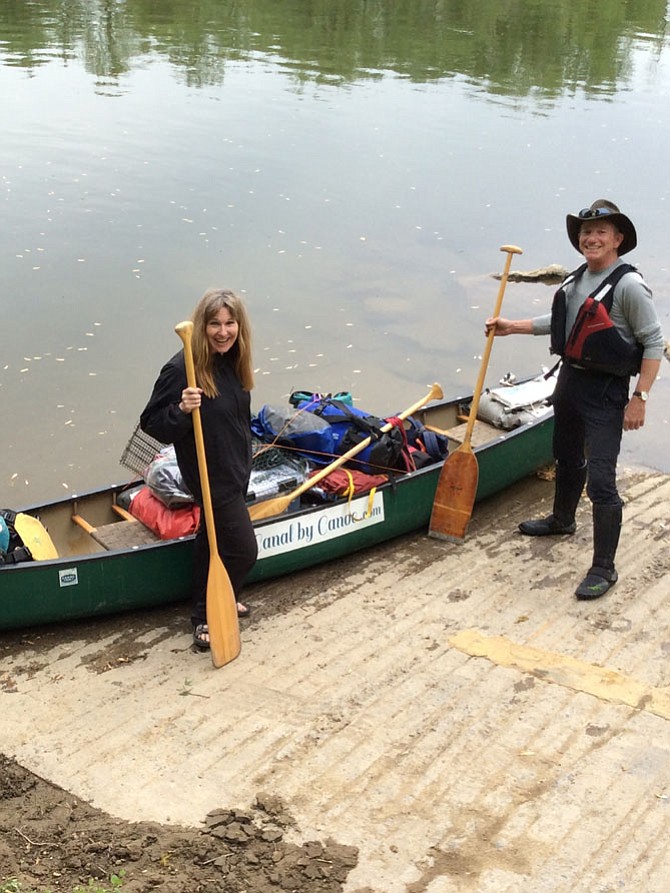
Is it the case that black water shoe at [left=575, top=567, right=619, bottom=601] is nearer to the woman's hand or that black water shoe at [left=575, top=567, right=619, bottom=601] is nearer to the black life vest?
the black life vest

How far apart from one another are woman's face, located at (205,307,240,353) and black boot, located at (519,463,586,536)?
258 cm

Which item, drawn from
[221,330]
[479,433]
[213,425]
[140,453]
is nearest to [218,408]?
[213,425]

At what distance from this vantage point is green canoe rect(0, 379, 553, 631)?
17.9 feet

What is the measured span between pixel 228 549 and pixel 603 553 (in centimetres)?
226

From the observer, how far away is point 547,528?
6.96 metres

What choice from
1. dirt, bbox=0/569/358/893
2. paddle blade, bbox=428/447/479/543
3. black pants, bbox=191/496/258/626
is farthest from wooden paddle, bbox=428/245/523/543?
dirt, bbox=0/569/358/893

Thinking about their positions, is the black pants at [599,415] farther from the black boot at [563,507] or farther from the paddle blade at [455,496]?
the paddle blade at [455,496]

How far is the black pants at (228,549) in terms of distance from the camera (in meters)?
5.34

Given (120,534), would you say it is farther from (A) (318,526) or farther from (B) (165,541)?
(A) (318,526)

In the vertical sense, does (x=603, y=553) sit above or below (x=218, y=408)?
below

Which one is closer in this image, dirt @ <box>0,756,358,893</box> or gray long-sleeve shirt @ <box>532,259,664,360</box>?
dirt @ <box>0,756,358,893</box>

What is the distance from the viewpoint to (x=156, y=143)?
1706cm

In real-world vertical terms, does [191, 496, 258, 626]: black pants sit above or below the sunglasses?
below

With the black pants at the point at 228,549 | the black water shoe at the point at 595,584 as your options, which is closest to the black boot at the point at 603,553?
the black water shoe at the point at 595,584
